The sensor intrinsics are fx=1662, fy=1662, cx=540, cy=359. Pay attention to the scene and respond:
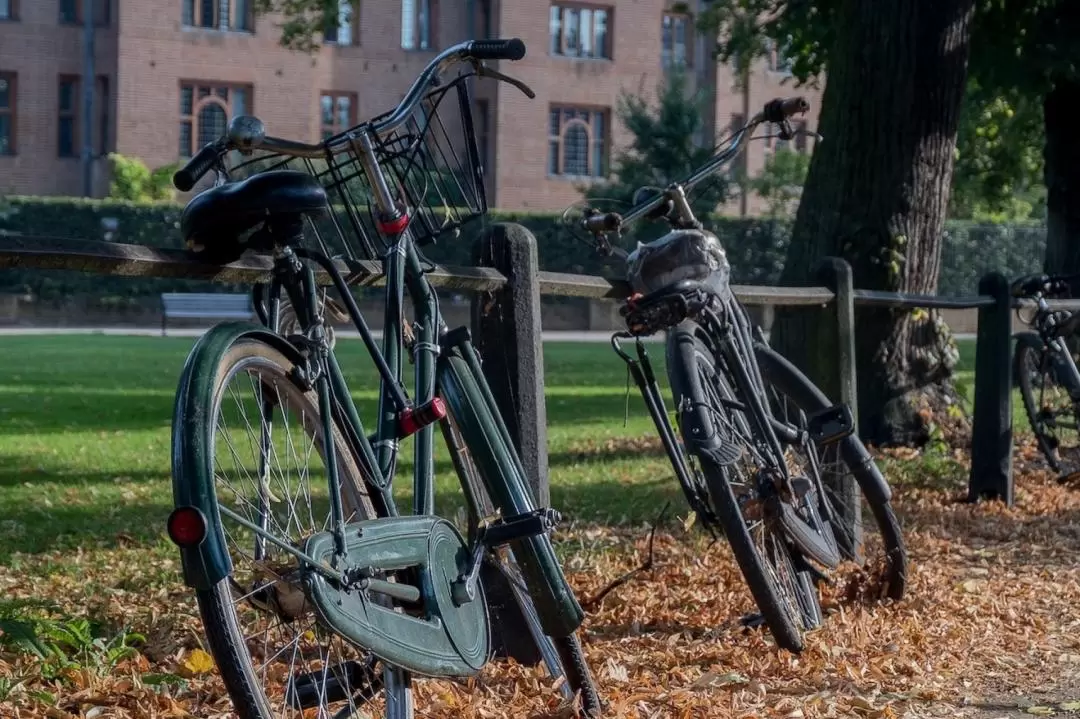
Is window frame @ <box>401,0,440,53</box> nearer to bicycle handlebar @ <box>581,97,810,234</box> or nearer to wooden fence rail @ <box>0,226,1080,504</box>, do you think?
wooden fence rail @ <box>0,226,1080,504</box>

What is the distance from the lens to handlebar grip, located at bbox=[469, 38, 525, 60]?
3.59m

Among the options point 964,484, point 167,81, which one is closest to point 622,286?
point 964,484

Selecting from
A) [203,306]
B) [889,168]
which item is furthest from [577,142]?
[889,168]

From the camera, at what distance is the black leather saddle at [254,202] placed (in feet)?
10.5

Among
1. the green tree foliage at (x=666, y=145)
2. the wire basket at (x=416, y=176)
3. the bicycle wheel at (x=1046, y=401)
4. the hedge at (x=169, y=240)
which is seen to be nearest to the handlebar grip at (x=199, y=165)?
the wire basket at (x=416, y=176)

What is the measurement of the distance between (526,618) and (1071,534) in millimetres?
4452

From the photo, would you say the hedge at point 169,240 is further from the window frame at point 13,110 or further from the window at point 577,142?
the window at point 577,142

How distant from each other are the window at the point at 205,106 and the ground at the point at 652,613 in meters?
32.1

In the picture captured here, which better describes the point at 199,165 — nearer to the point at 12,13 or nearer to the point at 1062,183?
the point at 1062,183

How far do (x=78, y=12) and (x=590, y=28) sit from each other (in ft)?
44.1

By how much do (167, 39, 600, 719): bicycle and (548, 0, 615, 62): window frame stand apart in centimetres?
4149

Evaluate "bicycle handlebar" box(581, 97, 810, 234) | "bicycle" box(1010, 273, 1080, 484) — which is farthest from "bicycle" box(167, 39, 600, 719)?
"bicycle" box(1010, 273, 1080, 484)

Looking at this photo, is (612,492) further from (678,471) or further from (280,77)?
(280,77)

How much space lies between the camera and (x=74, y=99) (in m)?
41.4
